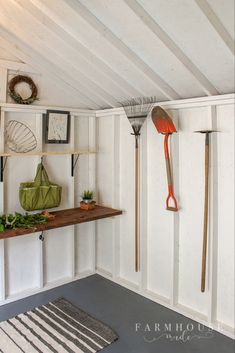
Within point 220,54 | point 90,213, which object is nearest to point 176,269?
point 90,213

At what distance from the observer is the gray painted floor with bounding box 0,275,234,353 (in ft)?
8.34

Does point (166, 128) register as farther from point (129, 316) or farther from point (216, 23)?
point (129, 316)

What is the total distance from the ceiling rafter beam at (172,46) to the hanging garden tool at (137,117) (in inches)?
26.5

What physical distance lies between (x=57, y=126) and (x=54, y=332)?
2.06 m

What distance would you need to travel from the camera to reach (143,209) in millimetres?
3422

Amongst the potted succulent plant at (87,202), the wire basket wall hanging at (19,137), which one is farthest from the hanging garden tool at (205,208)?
the wire basket wall hanging at (19,137)

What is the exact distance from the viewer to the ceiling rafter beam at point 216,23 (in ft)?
6.15

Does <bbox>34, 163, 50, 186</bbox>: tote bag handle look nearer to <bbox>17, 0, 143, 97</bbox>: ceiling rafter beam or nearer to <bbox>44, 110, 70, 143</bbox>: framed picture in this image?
<bbox>44, 110, 70, 143</bbox>: framed picture

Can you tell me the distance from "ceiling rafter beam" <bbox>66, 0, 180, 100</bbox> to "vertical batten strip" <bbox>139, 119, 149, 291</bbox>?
0.56m

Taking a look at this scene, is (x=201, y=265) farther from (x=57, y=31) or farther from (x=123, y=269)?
(x=57, y=31)

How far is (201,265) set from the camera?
2877 millimetres

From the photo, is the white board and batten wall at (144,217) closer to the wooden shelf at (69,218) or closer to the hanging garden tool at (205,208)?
the hanging garden tool at (205,208)

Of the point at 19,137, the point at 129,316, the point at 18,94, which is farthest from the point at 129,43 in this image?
the point at 129,316

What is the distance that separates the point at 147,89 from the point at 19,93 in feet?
4.36
